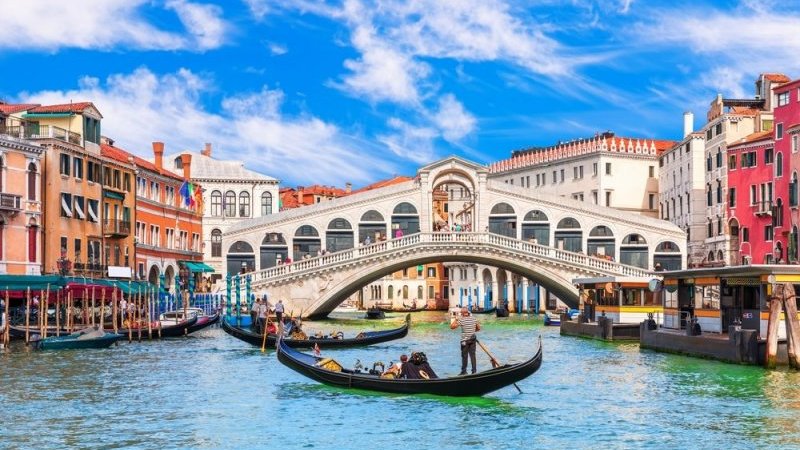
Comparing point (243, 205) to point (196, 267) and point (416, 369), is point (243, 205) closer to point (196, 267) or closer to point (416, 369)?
point (196, 267)

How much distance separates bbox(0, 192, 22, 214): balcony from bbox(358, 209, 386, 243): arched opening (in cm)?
1619

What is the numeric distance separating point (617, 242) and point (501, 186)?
4.72 m

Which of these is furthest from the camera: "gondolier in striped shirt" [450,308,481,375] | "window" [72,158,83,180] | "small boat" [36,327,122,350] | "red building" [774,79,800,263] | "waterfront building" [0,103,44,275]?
"red building" [774,79,800,263]

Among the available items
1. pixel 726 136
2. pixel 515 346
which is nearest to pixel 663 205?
pixel 726 136

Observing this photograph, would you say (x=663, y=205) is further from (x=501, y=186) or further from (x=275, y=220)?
(x=275, y=220)

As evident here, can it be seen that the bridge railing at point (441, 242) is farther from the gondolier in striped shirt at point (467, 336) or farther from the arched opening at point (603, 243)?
the gondolier in striped shirt at point (467, 336)

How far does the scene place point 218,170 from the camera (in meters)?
53.2

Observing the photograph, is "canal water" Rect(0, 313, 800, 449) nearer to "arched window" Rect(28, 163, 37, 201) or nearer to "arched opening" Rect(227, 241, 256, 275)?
"arched window" Rect(28, 163, 37, 201)

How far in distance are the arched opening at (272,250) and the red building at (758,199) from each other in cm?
1629

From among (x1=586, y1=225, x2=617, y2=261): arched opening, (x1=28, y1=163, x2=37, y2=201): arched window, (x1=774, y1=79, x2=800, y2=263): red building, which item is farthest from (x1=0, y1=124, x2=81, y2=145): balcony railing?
(x1=774, y1=79, x2=800, y2=263): red building

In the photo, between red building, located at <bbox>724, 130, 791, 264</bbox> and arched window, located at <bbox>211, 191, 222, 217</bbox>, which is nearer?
red building, located at <bbox>724, 130, 791, 264</bbox>

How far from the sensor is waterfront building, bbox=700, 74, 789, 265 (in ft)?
146

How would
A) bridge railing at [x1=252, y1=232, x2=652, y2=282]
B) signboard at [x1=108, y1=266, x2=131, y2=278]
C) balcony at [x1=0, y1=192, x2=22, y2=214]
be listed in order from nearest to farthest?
1. balcony at [x1=0, y1=192, x2=22, y2=214]
2. signboard at [x1=108, y1=266, x2=131, y2=278]
3. bridge railing at [x1=252, y1=232, x2=652, y2=282]

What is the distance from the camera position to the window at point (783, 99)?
129 feet
